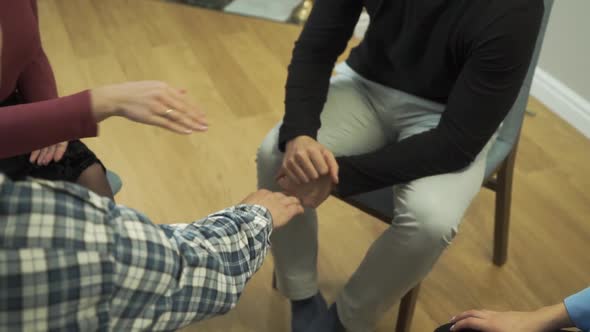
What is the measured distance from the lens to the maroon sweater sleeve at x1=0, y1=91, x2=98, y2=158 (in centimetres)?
93

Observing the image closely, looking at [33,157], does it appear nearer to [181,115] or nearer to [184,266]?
[181,115]

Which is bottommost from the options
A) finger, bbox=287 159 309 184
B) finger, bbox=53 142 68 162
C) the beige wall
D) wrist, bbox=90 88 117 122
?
the beige wall

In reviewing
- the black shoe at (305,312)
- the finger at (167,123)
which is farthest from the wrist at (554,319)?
the finger at (167,123)

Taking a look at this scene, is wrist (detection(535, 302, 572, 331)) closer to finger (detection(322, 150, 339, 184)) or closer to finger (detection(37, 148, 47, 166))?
finger (detection(322, 150, 339, 184))

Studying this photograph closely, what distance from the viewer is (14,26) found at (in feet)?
3.56

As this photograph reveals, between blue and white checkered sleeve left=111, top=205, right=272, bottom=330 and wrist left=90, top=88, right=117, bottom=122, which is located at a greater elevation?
wrist left=90, top=88, right=117, bottom=122

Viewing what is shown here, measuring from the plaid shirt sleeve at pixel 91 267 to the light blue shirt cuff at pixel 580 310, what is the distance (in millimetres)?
577

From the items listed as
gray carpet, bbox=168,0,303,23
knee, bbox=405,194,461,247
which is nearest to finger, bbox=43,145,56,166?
knee, bbox=405,194,461,247

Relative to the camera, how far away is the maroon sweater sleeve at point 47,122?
0.93 m

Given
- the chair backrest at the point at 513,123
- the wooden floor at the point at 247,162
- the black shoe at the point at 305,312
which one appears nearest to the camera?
the chair backrest at the point at 513,123

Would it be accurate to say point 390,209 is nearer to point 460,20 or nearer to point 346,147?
point 346,147

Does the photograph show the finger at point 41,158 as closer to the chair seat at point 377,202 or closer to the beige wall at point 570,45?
the chair seat at point 377,202

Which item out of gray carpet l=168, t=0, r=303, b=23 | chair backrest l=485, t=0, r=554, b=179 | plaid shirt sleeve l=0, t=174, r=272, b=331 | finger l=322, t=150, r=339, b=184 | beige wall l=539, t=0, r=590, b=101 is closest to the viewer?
plaid shirt sleeve l=0, t=174, r=272, b=331

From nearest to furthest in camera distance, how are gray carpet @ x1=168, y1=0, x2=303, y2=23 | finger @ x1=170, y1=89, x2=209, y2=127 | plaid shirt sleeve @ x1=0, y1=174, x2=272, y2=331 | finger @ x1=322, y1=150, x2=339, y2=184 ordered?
plaid shirt sleeve @ x1=0, y1=174, x2=272, y2=331
finger @ x1=170, y1=89, x2=209, y2=127
finger @ x1=322, y1=150, x2=339, y2=184
gray carpet @ x1=168, y1=0, x2=303, y2=23
